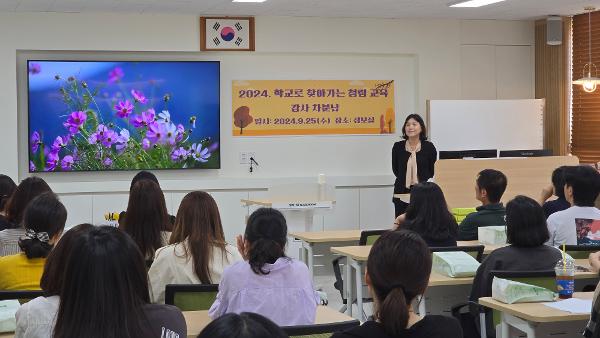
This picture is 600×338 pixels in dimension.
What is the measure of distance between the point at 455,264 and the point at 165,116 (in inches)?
227

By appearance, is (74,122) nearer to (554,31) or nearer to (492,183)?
(492,183)

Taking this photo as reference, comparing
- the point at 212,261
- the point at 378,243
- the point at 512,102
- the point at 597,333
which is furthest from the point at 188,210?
the point at 512,102

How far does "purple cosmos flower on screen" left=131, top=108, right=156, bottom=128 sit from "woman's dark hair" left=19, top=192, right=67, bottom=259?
6036mm

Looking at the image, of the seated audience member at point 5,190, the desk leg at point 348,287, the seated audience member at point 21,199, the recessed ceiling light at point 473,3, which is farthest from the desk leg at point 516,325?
the recessed ceiling light at point 473,3

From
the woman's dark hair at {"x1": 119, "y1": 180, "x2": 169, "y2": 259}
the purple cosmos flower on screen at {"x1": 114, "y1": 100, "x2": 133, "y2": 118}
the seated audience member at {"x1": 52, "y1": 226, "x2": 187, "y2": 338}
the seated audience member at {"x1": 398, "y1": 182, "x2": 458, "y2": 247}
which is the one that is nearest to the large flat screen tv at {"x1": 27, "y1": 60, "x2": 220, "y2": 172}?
the purple cosmos flower on screen at {"x1": 114, "y1": 100, "x2": 133, "y2": 118}

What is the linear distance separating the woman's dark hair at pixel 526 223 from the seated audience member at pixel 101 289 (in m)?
2.69

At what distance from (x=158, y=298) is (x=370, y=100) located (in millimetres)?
6710

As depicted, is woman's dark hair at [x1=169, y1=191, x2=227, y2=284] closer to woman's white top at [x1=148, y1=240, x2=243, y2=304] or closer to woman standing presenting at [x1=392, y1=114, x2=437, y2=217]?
woman's white top at [x1=148, y1=240, x2=243, y2=304]

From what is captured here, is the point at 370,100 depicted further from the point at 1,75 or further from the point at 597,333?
the point at 597,333

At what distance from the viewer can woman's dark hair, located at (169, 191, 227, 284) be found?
4051mm

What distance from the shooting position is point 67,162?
9586 millimetres

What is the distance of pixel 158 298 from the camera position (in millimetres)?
4160

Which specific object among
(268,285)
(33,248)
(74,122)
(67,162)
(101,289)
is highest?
(74,122)

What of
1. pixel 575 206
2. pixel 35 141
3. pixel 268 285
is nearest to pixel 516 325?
pixel 268 285
